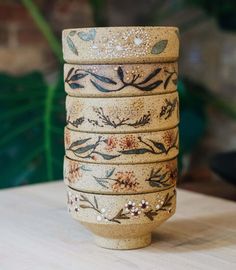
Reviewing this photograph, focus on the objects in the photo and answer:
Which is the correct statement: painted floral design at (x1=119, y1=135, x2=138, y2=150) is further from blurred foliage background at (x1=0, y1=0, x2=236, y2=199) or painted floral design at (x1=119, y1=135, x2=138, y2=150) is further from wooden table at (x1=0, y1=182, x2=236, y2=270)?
blurred foliage background at (x1=0, y1=0, x2=236, y2=199)

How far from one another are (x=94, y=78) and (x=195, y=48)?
4.72ft

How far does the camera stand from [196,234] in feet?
2.69

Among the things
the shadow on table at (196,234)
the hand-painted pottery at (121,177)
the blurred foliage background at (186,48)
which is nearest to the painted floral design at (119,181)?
the hand-painted pottery at (121,177)

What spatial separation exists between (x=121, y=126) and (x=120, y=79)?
0.18ft

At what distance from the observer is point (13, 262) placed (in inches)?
27.9

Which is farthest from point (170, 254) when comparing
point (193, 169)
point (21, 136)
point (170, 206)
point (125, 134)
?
point (193, 169)

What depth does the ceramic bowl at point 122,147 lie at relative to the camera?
70 centimetres

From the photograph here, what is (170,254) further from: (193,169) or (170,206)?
(193,169)

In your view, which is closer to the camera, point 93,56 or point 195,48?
point 93,56

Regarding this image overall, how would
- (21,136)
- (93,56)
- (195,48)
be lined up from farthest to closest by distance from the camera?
(195,48)
(21,136)
(93,56)

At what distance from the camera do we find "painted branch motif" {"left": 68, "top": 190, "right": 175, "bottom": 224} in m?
0.72

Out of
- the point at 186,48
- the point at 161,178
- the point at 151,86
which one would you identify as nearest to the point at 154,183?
the point at 161,178

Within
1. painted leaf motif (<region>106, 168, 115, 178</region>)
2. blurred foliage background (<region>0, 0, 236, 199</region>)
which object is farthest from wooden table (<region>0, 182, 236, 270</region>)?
blurred foliage background (<region>0, 0, 236, 199</region>)

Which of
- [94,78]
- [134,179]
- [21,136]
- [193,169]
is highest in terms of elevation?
[94,78]
